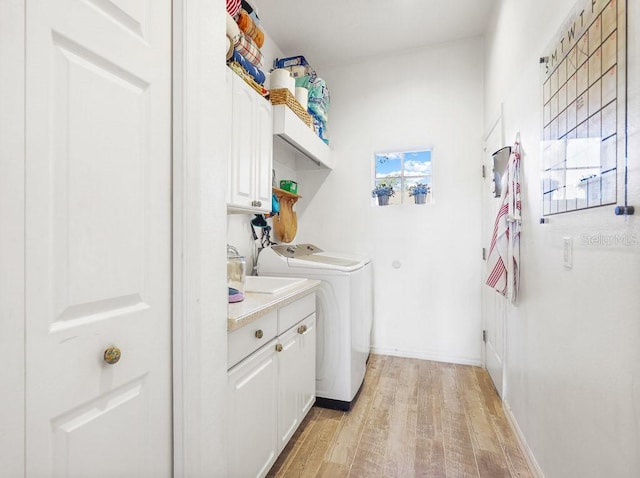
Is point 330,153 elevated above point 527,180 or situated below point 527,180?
above

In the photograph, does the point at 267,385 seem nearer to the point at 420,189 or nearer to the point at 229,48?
the point at 229,48

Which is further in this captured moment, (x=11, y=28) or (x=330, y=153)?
(x=330, y=153)

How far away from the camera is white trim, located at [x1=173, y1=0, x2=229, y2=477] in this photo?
3.16 ft

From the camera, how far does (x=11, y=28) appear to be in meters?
0.60

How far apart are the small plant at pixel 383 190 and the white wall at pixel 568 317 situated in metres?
1.14

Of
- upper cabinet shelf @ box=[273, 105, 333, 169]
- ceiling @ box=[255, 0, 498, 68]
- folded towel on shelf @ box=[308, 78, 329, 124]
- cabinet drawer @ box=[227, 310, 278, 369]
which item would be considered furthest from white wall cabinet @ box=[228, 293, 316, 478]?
ceiling @ box=[255, 0, 498, 68]

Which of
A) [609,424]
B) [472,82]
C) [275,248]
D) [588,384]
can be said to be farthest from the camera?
[472,82]

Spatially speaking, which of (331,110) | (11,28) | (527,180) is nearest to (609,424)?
(527,180)

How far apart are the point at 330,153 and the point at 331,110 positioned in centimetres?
48

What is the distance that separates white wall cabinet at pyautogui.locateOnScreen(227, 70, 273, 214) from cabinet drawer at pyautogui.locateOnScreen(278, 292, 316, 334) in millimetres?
590

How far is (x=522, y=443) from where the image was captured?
5.70ft

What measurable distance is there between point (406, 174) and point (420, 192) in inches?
9.4

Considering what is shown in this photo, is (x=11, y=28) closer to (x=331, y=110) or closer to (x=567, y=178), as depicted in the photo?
(x=567, y=178)

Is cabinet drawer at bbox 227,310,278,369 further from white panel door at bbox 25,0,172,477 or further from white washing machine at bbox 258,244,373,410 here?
A: white washing machine at bbox 258,244,373,410
